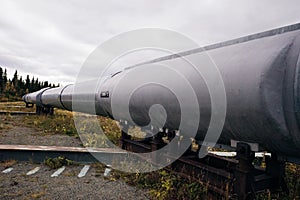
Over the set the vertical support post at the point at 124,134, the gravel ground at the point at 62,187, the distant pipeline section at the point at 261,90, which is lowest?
the gravel ground at the point at 62,187

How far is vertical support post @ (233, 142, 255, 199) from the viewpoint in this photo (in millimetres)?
2736

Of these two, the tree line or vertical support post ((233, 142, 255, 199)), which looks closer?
vertical support post ((233, 142, 255, 199))

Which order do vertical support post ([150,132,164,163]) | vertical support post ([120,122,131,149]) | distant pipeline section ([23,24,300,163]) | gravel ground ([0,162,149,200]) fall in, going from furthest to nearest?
vertical support post ([120,122,131,149]), vertical support post ([150,132,164,163]), gravel ground ([0,162,149,200]), distant pipeline section ([23,24,300,163])

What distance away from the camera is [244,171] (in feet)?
9.18

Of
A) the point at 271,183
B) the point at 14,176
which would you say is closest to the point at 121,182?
the point at 14,176

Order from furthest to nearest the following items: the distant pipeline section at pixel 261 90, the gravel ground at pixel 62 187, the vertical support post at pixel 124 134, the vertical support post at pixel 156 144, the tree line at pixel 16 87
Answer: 1. the tree line at pixel 16 87
2. the vertical support post at pixel 124 134
3. the vertical support post at pixel 156 144
4. the gravel ground at pixel 62 187
5. the distant pipeline section at pixel 261 90

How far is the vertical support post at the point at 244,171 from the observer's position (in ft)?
8.98

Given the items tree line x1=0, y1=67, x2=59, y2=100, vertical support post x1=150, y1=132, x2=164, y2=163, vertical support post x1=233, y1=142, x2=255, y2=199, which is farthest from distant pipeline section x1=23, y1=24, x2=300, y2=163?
tree line x1=0, y1=67, x2=59, y2=100

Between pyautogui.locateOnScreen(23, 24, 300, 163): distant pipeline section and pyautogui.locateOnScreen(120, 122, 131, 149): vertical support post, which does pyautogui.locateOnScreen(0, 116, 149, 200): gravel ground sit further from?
pyautogui.locateOnScreen(23, 24, 300, 163): distant pipeline section

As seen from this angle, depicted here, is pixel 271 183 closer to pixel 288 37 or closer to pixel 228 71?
pixel 228 71

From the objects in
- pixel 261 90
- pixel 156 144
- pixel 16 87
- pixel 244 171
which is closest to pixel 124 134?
pixel 156 144

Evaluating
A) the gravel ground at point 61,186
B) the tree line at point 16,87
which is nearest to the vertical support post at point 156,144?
the gravel ground at point 61,186

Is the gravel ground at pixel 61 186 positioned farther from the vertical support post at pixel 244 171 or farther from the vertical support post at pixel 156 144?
the vertical support post at pixel 244 171

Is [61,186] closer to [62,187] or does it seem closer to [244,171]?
[62,187]
